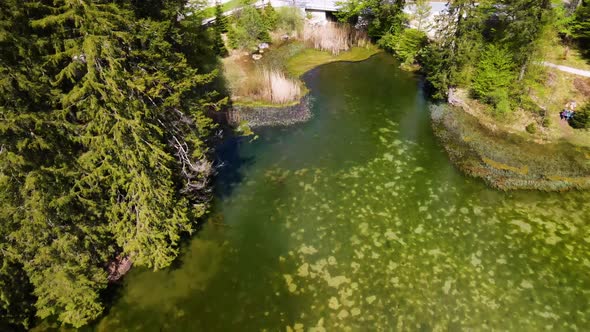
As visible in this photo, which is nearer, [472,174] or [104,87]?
[104,87]

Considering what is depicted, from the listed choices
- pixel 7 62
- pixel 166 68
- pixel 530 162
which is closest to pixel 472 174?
pixel 530 162

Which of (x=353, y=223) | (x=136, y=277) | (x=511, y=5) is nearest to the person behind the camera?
(x=136, y=277)

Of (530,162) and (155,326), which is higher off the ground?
(530,162)

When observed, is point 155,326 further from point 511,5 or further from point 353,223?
point 511,5

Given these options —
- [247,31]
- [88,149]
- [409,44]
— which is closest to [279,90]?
[247,31]

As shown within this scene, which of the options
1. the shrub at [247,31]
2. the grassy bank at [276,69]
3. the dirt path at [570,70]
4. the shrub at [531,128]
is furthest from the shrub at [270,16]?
the shrub at [531,128]

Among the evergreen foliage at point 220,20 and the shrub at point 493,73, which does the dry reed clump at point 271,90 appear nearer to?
the evergreen foliage at point 220,20

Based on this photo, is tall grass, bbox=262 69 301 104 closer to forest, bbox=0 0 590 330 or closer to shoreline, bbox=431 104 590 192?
forest, bbox=0 0 590 330
